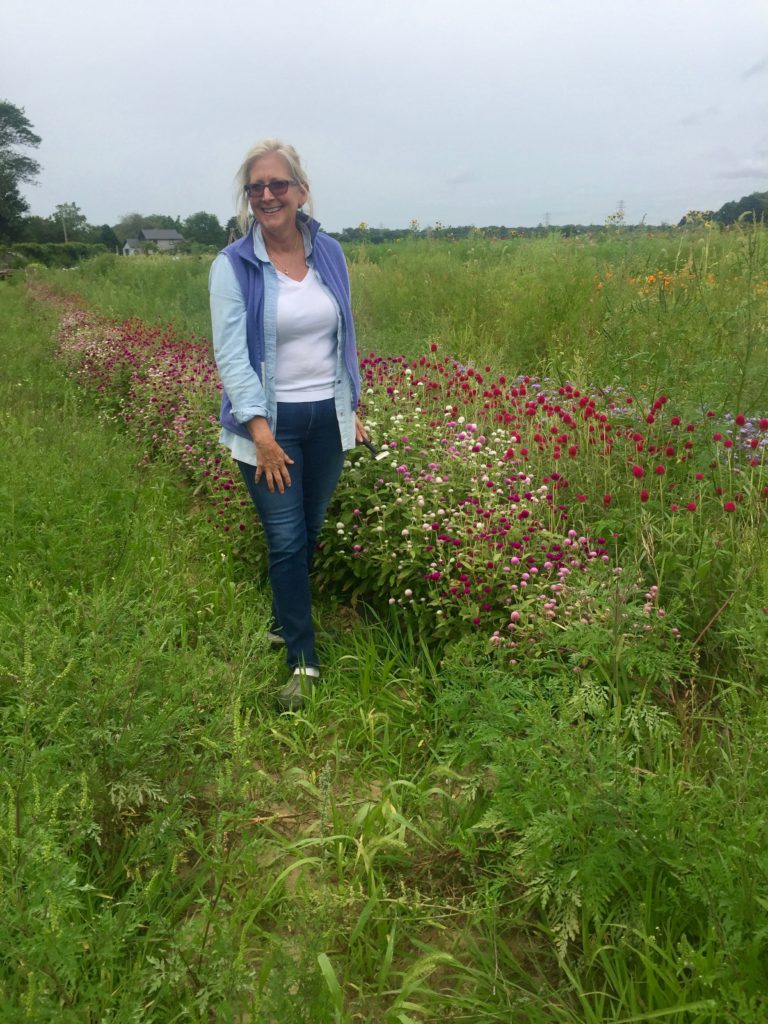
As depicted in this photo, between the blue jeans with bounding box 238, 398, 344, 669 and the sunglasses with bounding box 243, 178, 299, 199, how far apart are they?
0.80 metres

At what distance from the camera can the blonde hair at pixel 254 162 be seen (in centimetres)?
274

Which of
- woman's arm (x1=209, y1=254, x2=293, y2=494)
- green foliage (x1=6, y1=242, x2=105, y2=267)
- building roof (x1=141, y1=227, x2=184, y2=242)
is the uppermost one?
building roof (x1=141, y1=227, x2=184, y2=242)

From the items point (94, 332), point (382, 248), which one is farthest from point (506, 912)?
point (382, 248)

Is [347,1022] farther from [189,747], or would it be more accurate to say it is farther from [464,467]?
[464,467]

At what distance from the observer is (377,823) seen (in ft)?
7.60

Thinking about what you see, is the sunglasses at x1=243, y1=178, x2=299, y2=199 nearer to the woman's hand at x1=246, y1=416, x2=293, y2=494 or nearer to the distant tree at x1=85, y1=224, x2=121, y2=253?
the woman's hand at x1=246, y1=416, x2=293, y2=494

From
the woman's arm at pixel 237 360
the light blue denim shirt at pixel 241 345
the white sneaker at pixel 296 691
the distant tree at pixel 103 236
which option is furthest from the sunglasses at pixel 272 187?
the distant tree at pixel 103 236

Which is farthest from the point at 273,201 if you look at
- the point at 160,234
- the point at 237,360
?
the point at 160,234

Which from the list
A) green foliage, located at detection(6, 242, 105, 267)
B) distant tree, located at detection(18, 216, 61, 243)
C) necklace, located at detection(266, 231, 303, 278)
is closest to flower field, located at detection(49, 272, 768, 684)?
necklace, located at detection(266, 231, 303, 278)

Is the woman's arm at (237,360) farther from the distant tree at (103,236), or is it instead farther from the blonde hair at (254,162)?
the distant tree at (103,236)

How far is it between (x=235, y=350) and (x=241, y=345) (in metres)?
0.03

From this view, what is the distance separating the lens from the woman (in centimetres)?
272

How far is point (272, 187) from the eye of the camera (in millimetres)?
2705

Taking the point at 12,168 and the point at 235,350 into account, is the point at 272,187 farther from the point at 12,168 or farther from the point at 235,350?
the point at 12,168
